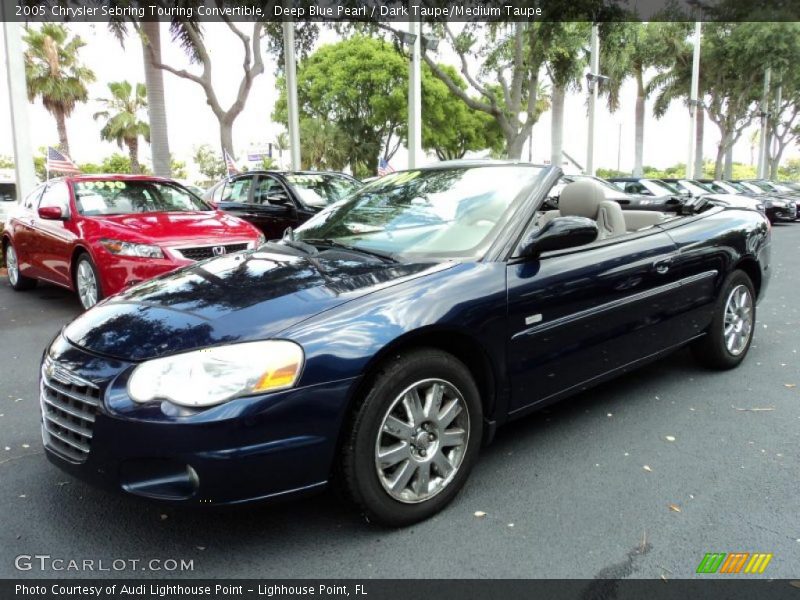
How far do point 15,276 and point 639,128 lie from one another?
29.4 meters

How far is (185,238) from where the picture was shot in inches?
243

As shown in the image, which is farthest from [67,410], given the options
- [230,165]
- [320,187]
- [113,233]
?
[230,165]

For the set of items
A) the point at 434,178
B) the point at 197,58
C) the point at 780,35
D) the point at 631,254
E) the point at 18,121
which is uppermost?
the point at 780,35

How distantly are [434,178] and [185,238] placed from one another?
10.8ft

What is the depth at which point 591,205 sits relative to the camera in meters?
4.21

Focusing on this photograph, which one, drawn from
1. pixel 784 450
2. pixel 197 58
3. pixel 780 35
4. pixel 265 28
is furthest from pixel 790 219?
pixel 784 450

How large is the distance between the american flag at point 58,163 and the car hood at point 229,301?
10226mm

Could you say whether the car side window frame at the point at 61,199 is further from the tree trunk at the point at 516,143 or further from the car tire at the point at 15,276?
the tree trunk at the point at 516,143

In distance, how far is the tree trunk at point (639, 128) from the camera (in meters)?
30.6

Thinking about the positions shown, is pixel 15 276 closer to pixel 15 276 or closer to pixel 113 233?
pixel 15 276

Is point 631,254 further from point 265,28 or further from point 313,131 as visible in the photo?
point 313,131

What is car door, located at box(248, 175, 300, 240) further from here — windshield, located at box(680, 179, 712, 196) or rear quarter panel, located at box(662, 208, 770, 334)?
windshield, located at box(680, 179, 712, 196)

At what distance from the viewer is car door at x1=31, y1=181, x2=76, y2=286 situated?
662cm

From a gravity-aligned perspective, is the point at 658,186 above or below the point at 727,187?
above
